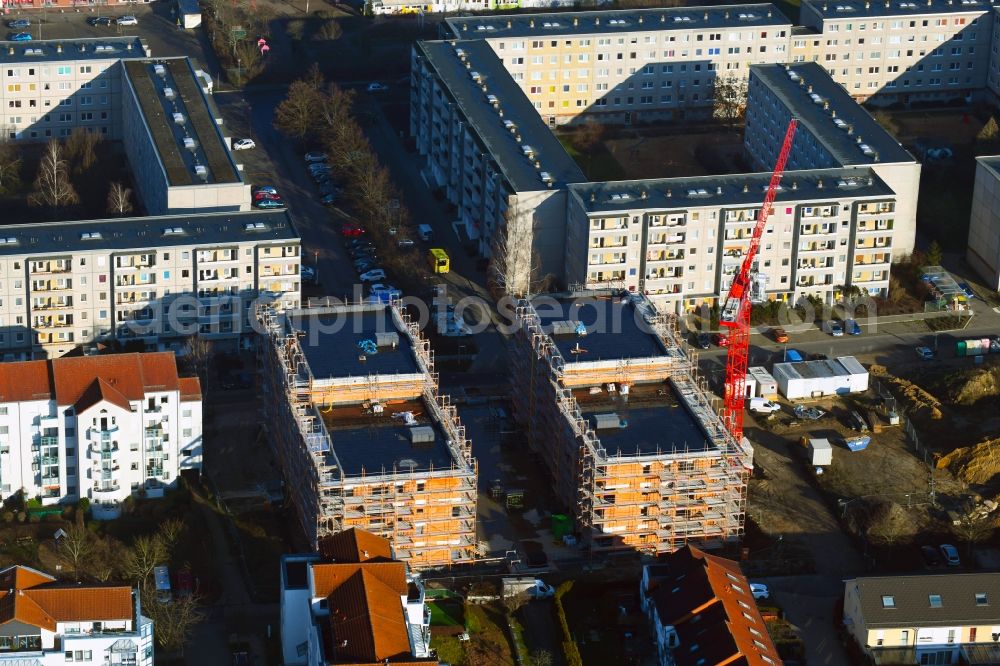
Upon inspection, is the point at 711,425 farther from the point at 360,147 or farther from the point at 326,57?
the point at 326,57

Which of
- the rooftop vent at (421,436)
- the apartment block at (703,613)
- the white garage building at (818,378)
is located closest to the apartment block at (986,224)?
the white garage building at (818,378)

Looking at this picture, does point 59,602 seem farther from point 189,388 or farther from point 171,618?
point 189,388

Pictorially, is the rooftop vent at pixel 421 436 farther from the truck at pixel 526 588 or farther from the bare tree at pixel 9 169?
the bare tree at pixel 9 169

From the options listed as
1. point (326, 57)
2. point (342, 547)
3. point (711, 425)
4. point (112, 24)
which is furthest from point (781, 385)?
point (112, 24)

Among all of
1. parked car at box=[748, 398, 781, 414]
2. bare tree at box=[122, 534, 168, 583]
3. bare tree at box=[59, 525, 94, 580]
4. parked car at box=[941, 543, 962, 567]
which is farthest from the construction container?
bare tree at box=[59, 525, 94, 580]

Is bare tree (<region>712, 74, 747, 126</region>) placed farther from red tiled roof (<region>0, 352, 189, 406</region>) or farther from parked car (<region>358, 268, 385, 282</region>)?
red tiled roof (<region>0, 352, 189, 406</region>)

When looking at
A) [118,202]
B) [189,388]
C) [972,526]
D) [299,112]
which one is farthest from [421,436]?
[299,112]
